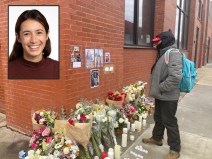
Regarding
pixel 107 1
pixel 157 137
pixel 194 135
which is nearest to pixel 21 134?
pixel 157 137

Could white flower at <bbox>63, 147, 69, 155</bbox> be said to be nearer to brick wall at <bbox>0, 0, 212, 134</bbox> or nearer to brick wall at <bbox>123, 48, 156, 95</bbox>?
brick wall at <bbox>0, 0, 212, 134</bbox>

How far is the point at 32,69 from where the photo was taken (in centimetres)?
293

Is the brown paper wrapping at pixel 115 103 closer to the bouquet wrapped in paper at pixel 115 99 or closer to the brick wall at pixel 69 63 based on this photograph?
the bouquet wrapped in paper at pixel 115 99

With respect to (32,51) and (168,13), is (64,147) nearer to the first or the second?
(32,51)

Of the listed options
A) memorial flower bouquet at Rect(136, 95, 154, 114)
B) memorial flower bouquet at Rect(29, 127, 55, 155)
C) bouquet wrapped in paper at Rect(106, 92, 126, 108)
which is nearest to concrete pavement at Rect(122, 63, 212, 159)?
memorial flower bouquet at Rect(136, 95, 154, 114)

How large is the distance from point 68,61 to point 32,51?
0.56 metres

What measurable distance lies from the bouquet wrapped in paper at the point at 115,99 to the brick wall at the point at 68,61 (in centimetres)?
12

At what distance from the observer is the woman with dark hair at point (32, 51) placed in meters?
2.57

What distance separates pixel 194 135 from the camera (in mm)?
4156

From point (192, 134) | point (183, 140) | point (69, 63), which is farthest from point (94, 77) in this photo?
point (192, 134)

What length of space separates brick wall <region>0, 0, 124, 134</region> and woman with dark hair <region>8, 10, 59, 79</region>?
29 cm

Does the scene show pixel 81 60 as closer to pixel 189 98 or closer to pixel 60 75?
pixel 60 75

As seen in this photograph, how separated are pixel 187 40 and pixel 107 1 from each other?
10.8 m

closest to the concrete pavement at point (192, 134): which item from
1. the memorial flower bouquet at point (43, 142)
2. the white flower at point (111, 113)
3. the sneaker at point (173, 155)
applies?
the sneaker at point (173, 155)
